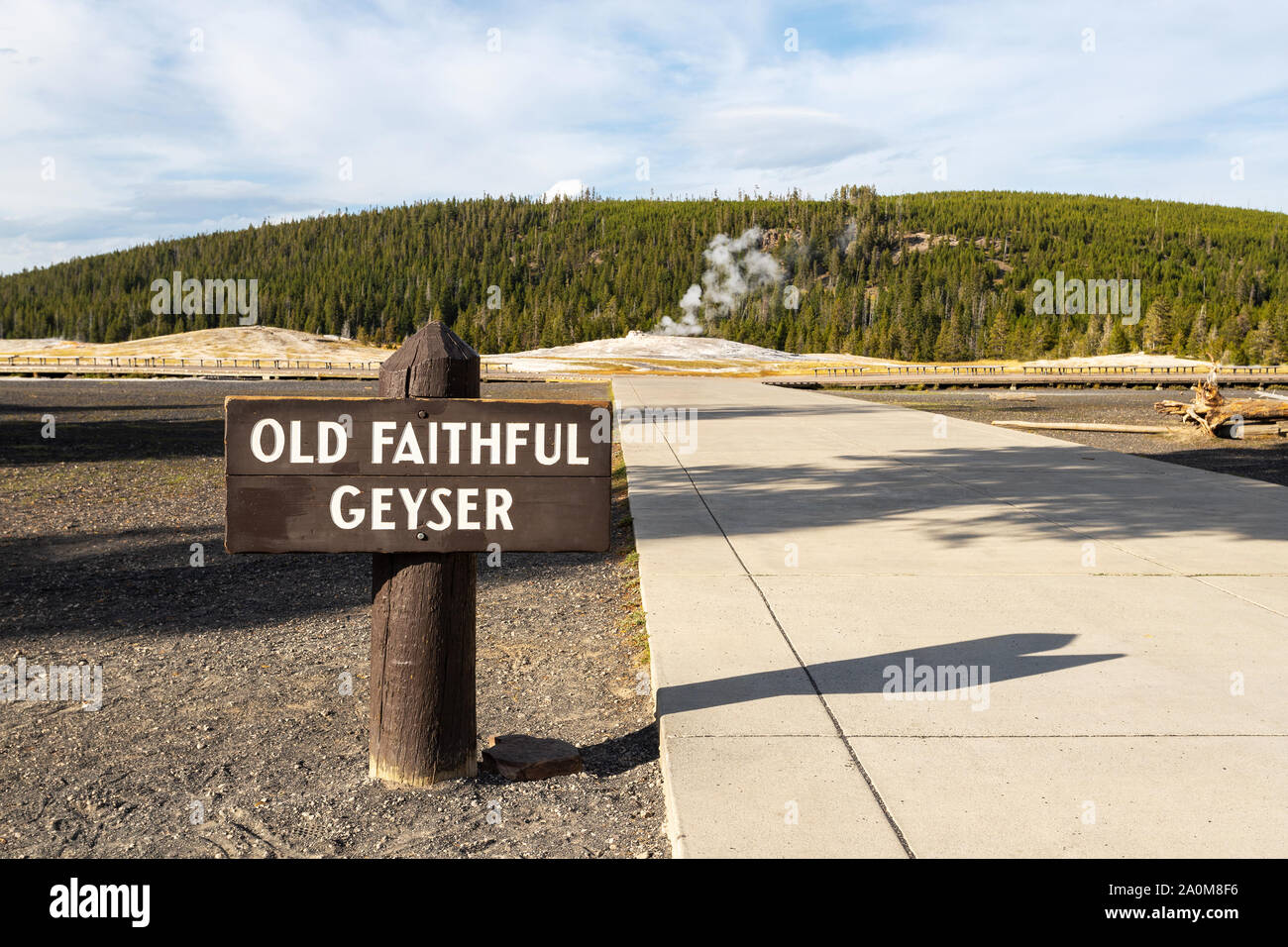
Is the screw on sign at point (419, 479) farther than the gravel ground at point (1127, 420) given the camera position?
No

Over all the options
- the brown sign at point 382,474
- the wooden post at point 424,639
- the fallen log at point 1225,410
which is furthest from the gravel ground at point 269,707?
the fallen log at point 1225,410

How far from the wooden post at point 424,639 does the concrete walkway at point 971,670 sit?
0.90 metres

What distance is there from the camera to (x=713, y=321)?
601 feet

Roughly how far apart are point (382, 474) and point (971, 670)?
3094 millimetres

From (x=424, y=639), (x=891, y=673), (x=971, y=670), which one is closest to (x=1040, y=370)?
(x=971, y=670)

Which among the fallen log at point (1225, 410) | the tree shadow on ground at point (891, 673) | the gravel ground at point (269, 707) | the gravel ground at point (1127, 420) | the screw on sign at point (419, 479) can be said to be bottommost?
the gravel ground at point (269, 707)

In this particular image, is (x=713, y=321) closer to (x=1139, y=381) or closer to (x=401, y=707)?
(x=1139, y=381)

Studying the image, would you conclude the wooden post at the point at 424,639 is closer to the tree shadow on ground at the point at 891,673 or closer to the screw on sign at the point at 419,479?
the screw on sign at the point at 419,479

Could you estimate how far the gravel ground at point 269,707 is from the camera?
3604mm

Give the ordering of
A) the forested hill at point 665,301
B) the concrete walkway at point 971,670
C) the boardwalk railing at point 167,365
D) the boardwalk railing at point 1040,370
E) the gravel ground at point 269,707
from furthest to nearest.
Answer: the forested hill at point 665,301 < the boardwalk railing at point 167,365 < the boardwalk railing at point 1040,370 < the gravel ground at point 269,707 < the concrete walkway at point 971,670

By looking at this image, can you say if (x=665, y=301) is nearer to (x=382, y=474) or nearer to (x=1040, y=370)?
(x=1040, y=370)

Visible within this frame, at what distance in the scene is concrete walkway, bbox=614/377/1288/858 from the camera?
3.45 metres

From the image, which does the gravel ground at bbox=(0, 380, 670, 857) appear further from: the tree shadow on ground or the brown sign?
the brown sign

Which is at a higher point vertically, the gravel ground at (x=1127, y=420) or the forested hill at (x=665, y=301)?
the forested hill at (x=665, y=301)
